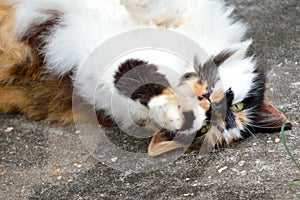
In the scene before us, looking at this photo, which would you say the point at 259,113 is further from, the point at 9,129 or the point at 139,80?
the point at 9,129

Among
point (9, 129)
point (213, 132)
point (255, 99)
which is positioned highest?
point (255, 99)

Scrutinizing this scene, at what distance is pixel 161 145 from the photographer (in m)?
2.66

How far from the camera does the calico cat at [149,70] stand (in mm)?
2529

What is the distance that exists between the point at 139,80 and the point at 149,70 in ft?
0.18

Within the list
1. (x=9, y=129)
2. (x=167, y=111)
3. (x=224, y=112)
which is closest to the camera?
(x=167, y=111)

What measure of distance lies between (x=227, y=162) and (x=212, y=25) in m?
0.59

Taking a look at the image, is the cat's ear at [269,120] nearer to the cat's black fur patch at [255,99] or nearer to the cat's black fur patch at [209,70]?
the cat's black fur patch at [255,99]

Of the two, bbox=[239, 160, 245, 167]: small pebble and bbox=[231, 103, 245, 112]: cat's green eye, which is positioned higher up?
bbox=[231, 103, 245, 112]: cat's green eye

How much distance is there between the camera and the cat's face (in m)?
2.55

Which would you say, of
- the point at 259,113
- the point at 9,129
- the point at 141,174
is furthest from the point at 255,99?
the point at 9,129

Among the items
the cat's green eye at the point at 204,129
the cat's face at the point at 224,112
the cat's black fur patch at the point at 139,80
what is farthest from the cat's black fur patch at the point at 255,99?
the cat's black fur patch at the point at 139,80

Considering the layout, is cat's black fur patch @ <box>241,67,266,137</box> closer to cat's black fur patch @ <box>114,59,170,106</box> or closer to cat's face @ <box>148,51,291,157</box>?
cat's face @ <box>148,51,291,157</box>

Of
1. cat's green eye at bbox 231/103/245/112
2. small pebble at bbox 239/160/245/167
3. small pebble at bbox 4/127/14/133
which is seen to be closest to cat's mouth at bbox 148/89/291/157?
cat's green eye at bbox 231/103/245/112

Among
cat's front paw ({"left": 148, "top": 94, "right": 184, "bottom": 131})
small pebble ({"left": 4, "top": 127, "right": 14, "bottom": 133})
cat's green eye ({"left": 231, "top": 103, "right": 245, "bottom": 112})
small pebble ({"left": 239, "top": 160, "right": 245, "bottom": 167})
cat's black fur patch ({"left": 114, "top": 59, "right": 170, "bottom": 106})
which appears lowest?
small pebble ({"left": 4, "top": 127, "right": 14, "bottom": 133})
